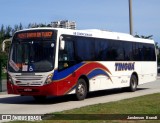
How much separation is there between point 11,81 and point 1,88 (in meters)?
8.08

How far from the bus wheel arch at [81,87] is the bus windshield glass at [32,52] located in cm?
217

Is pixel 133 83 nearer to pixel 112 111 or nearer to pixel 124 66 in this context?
pixel 124 66

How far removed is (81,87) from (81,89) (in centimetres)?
9

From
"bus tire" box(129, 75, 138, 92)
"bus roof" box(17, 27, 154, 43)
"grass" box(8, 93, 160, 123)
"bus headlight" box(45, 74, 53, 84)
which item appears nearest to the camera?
"grass" box(8, 93, 160, 123)

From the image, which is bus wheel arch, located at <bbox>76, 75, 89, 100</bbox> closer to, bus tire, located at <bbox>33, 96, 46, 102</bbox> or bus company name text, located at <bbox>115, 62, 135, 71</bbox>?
bus tire, located at <bbox>33, 96, 46, 102</bbox>

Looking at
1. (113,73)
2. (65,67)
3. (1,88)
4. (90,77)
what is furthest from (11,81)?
(1,88)

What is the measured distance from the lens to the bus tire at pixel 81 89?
19281 millimetres

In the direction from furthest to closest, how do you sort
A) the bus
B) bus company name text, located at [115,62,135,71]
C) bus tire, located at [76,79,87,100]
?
bus company name text, located at [115,62,135,71] → bus tire, located at [76,79,87,100] → the bus

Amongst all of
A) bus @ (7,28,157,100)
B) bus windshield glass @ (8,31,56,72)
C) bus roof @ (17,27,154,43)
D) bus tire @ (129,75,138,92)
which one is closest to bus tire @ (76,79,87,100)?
bus @ (7,28,157,100)

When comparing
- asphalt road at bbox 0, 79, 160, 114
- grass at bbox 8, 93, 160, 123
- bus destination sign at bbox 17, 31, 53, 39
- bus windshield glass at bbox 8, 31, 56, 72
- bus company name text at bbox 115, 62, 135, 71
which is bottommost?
asphalt road at bbox 0, 79, 160, 114

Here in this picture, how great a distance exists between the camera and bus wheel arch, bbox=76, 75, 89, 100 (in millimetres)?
19292

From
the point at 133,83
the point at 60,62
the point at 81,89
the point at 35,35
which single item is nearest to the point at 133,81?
the point at 133,83

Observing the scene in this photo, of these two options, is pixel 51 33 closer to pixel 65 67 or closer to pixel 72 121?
pixel 65 67

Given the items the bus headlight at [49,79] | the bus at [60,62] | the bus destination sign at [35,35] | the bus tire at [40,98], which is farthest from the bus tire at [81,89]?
the bus destination sign at [35,35]
